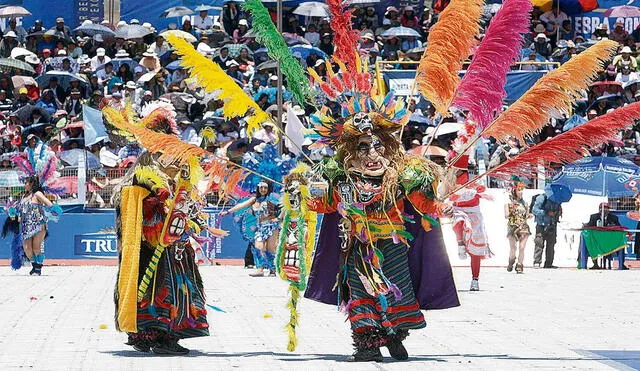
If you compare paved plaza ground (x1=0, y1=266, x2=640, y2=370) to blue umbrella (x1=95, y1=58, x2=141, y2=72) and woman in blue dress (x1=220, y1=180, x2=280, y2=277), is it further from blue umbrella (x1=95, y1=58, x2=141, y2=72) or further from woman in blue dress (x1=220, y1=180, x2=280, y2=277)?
blue umbrella (x1=95, y1=58, x2=141, y2=72)

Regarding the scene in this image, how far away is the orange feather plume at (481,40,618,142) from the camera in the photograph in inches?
428

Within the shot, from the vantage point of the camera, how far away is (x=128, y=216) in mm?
10891

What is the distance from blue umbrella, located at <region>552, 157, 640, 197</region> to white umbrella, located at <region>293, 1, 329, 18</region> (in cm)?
861

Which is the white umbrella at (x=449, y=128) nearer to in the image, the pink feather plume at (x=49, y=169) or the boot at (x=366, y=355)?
the pink feather plume at (x=49, y=169)

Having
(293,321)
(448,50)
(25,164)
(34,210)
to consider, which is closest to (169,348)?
(293,321)

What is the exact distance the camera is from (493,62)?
36.2ft

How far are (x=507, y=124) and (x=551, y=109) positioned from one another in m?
0.38

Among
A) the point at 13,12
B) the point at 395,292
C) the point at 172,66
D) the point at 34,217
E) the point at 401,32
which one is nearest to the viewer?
the point at 395,292

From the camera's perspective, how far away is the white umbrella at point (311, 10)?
31.8 m

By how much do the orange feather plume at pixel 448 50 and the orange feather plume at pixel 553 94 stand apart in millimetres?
567

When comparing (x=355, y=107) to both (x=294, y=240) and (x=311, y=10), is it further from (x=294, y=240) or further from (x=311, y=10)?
(x=311, y=10)

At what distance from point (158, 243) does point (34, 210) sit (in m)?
12.1

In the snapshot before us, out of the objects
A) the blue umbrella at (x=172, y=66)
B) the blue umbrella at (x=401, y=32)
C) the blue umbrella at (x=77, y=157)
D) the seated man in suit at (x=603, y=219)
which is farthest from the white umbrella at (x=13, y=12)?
the seated man in suit at (x=603, y=219)

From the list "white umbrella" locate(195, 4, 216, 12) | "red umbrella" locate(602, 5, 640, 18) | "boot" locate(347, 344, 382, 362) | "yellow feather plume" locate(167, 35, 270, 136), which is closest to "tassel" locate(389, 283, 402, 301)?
"boot" locate(347, 344, 382, 362)
